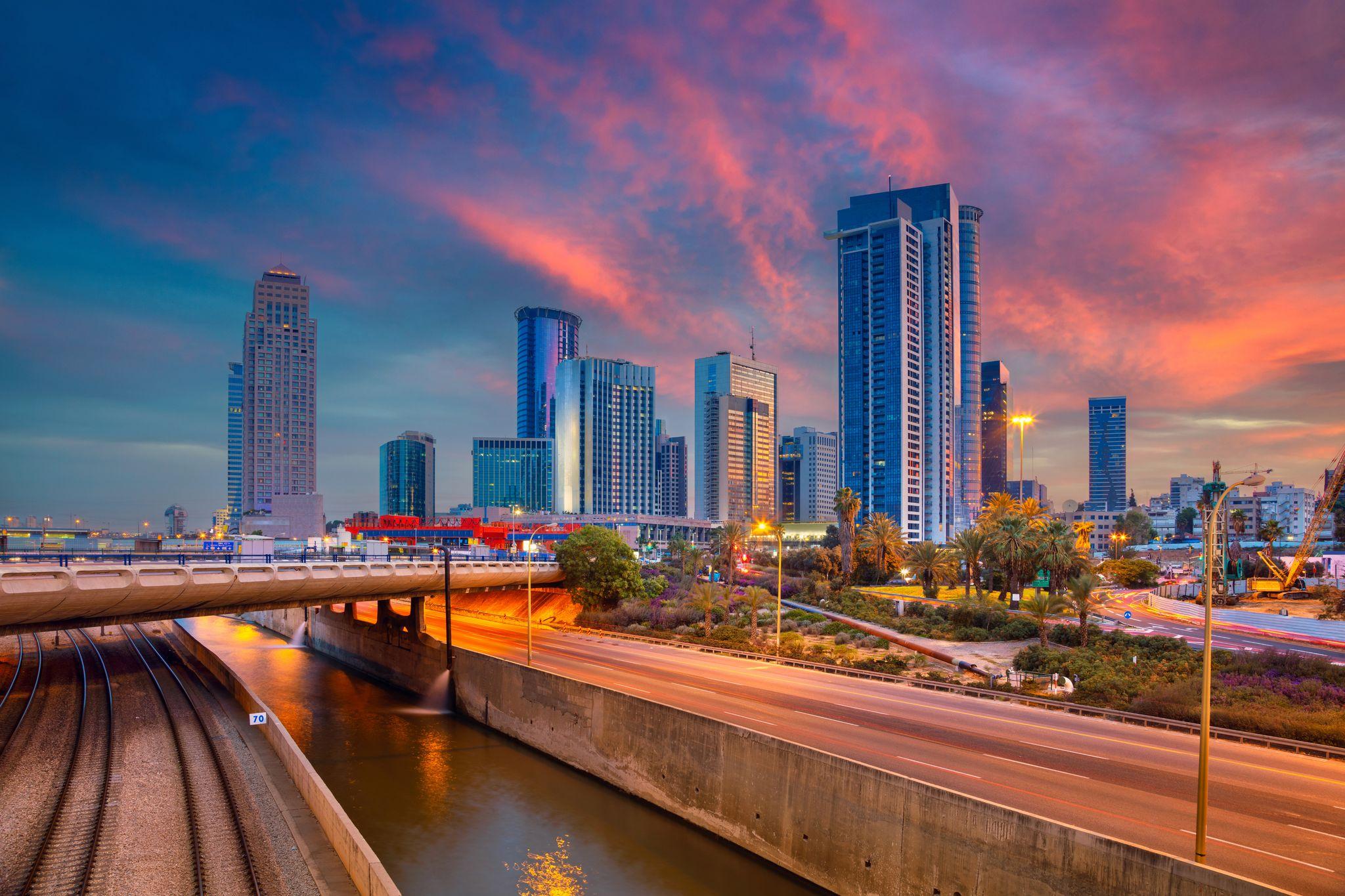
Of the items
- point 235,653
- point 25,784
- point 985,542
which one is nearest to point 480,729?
point 25,784

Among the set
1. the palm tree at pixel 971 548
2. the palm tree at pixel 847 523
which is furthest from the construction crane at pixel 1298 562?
the palm tree at pixel 847 523

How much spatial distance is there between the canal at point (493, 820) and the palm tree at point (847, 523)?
48.1m

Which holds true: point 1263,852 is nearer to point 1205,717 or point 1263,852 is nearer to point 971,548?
point 1205,717

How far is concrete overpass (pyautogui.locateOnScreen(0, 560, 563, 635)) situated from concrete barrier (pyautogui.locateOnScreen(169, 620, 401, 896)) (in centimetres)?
570

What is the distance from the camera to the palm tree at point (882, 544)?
83.1m

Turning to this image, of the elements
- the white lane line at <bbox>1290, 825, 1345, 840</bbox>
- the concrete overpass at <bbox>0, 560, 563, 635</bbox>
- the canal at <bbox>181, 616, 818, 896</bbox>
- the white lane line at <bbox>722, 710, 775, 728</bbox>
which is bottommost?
the canal at <bbox>181, 616, 818, 896</bbox>

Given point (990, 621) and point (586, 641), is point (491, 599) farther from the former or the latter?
point (990, 621)

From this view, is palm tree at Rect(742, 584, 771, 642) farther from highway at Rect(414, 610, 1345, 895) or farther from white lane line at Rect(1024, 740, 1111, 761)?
white lane line at Rect(1024, 740, 1111, 761)

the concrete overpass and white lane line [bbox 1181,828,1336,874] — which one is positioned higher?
the concrete overpass

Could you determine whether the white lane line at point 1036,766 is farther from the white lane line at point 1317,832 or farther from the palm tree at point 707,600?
the palm tree at point 707,600

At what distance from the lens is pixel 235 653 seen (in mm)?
70812

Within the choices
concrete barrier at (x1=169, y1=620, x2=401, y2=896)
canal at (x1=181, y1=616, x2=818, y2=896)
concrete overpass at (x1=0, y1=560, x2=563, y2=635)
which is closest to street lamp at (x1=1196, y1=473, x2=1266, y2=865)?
canal at (x1=181, y1=616, x2=818, y2=896)

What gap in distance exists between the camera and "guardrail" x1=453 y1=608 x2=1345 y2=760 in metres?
24.2

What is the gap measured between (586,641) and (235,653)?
→ 133ft
